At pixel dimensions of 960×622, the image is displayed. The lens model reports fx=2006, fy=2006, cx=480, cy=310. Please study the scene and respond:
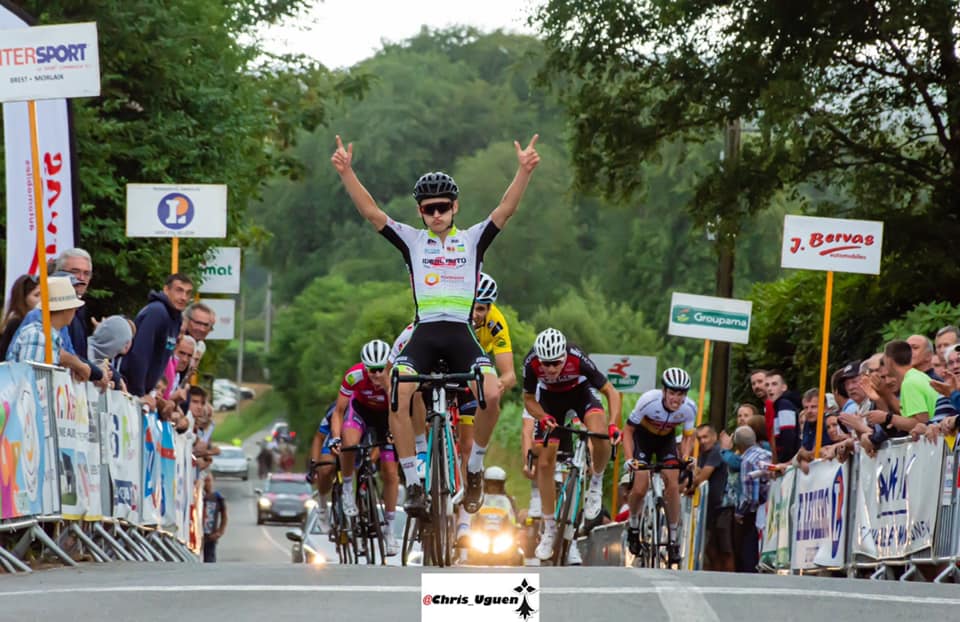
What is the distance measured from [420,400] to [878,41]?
572 inches

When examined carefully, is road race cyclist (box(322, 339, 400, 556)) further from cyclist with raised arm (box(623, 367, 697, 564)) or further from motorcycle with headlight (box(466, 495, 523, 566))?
motorcycle with headlight (box(466, 495, 523, 566))

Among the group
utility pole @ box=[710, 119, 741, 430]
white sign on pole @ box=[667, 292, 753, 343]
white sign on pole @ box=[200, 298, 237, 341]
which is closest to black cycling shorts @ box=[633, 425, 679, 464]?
white sign on pole @ box=[667, 292, 753, 343]

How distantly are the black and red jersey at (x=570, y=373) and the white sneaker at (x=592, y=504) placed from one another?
95cm

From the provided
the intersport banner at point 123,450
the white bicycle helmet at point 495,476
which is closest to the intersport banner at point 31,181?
the intersport banner at point 123,450

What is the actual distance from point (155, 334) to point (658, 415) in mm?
4631

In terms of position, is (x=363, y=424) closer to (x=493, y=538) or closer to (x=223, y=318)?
(x=493, y=538)

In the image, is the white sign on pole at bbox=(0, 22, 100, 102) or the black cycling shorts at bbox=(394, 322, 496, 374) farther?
the white sign on pole at bbox=(0, 22, 100, 102)

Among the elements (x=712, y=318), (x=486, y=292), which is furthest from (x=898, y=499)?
(x=712, y=318)

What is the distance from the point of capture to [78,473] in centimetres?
1409

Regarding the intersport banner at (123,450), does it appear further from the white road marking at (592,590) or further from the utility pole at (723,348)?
the utility pole at (723,348)

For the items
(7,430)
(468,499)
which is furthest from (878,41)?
(7,430)

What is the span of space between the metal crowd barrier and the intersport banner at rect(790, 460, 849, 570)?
215 inches

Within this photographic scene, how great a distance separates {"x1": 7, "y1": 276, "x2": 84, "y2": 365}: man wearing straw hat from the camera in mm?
13359

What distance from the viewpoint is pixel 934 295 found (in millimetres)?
23859
